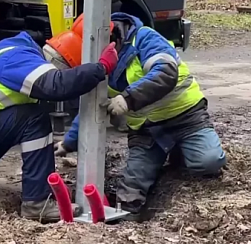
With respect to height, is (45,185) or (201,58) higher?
(45,185)

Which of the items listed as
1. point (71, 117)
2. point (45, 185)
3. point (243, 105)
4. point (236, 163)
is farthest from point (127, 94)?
point (243, 105)

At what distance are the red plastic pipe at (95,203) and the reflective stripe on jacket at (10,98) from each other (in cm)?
67

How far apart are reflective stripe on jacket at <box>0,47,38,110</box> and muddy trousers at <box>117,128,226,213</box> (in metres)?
0.86

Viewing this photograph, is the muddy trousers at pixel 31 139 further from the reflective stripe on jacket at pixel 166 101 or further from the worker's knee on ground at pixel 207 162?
the worker's knee on ground at pixel 207 162

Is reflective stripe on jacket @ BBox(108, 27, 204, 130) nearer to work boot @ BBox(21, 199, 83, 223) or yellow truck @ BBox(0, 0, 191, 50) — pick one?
work boot @ BBox(21, 199, 83, 223)

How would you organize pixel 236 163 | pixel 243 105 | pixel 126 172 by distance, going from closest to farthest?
pixel 126 172, pixel 236 163, pixel 243 105

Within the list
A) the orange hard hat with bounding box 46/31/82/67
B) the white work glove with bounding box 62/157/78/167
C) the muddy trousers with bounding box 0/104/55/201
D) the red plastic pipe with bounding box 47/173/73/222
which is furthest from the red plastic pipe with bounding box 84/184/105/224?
the white work glove with bounding box 62/157/78/167

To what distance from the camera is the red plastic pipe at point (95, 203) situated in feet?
13.8

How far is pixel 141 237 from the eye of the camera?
4.07 m

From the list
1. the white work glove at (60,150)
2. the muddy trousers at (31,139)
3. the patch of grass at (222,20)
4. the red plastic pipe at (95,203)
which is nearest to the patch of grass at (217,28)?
the patch of grass at (222,20)

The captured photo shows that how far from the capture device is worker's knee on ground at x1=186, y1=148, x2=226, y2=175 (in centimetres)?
507

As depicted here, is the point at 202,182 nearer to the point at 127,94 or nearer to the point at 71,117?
the point at 127,94

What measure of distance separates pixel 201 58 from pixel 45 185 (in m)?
9.74

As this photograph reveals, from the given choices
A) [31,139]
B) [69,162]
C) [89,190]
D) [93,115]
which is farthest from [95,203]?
[69,162]
